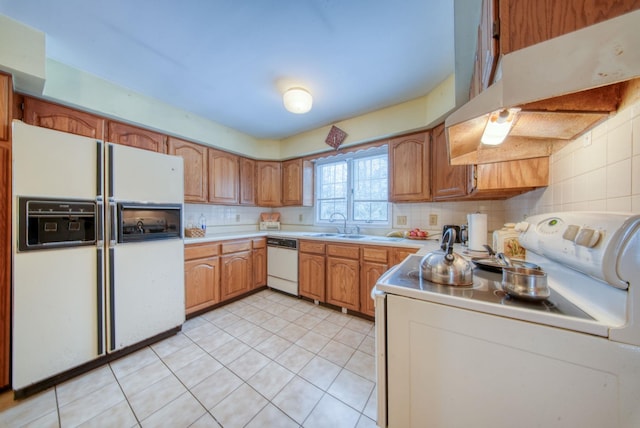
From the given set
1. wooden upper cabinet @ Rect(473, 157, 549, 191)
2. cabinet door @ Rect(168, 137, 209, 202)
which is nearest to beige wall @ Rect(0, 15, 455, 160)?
cabinet door @ Rect(168, 137, 209, 202)

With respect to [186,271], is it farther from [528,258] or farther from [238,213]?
[528,258]

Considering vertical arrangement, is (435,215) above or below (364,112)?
below

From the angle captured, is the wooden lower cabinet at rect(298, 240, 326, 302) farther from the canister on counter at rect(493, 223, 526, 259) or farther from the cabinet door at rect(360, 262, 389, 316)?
the canister on counter at rect(493, 223, 526, 259)

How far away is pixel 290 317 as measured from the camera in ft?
7.67

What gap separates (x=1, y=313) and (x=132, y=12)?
6.60 feet

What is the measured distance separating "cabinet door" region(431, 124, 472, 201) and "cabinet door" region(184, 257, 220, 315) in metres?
2.59

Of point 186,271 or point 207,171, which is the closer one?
point 186,271

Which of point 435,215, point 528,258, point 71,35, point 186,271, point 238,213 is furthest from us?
point 238,213

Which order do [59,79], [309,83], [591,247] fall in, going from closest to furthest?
[591,247], [59,79], [309,83]

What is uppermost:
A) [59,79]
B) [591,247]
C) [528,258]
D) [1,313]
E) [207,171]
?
[59,79]

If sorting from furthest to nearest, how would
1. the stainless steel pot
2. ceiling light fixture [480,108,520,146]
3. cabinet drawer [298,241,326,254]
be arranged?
cabinet drawer [298,241,326,254] → ceiling light fixture [480,108,520,146] → the stainless steel pot

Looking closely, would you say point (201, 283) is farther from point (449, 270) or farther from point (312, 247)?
point (449, 270)

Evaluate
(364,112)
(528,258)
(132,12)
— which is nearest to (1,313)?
(132,12)

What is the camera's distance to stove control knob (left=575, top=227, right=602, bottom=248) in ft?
1.97
